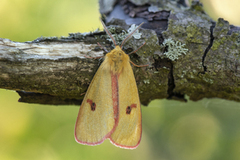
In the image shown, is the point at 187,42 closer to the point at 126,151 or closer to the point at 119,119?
the point at 119,119

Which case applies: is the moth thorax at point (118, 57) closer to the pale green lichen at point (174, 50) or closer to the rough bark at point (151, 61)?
the rough bark at point (151, 61)

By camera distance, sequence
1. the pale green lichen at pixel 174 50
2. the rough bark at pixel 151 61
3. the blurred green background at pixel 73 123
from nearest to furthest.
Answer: the rough bark at pixel 151 61, the pale green lichen at pixel 174 50, the blurred green background at pixel 73 123

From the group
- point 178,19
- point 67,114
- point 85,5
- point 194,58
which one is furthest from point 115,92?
point 85,5

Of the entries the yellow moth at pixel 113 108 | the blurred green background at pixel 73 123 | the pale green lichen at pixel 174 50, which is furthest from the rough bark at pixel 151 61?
the blurred green background at pixel 73 123

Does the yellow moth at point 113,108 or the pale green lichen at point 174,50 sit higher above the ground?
the pale green lichen at point 174,50

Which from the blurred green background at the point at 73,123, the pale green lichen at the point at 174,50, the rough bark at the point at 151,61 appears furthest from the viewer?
the blurred green background at the point at 73,123
